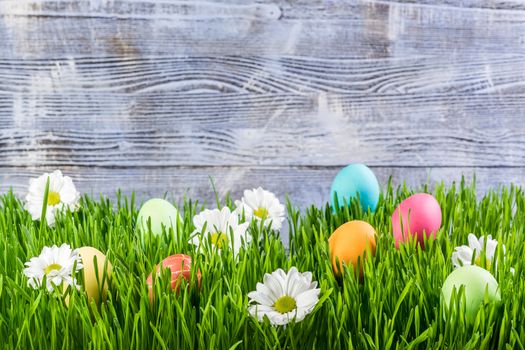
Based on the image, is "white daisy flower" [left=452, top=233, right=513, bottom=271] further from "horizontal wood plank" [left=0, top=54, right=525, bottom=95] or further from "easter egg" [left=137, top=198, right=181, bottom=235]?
"horizontal wood plank" [left=0, top=54, right=525, bottom=95]

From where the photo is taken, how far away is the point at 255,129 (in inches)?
50.8

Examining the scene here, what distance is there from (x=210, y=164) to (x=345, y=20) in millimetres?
367

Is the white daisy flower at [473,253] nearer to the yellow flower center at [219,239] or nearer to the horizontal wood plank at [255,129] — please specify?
the yellow flower center at [219,239]

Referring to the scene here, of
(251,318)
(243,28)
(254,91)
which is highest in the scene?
(243,28)

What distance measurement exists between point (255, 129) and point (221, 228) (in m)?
0.50

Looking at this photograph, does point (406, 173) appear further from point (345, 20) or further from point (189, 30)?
point (189, 30)

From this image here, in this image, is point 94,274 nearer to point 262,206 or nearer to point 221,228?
point 221,228

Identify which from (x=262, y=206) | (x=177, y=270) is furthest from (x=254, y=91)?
(x=177, y=270)

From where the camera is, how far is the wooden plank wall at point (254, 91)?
1.24 meters

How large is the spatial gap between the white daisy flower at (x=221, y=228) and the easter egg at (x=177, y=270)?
0.21 ft

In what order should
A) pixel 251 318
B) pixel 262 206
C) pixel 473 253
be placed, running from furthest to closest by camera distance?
1. pixel 262 206
2. pixel 473 253
3. pixel 251 318

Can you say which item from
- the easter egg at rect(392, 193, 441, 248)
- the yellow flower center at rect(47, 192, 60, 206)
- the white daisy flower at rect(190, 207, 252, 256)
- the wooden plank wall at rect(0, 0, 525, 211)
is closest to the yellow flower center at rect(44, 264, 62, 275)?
the white daisy flower at rect(190, 207, 252, 256)

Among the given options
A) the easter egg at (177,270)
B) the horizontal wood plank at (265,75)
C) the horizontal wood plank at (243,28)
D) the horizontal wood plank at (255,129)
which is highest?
the horizontal wood plank at (243,28)

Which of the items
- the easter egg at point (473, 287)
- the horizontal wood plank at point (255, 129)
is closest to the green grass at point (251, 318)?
the easter egg at point (473, 287)
